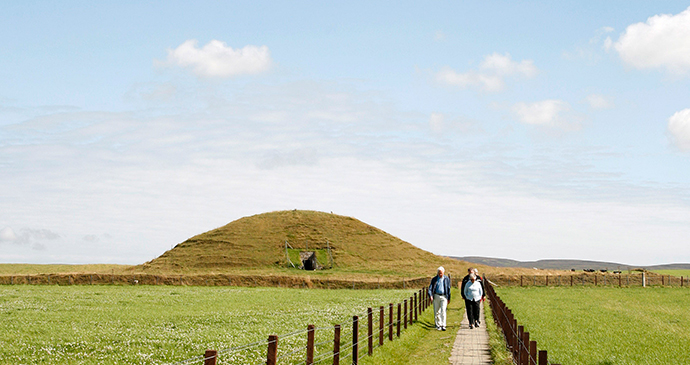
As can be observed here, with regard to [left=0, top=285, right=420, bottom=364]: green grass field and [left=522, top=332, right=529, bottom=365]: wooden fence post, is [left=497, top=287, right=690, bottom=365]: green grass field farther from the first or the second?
[left=0, top=285, right=420, bottom=364]: green grass field

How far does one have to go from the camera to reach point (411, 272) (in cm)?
9131

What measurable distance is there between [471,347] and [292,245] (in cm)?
8399

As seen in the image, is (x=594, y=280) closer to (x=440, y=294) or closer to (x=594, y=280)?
(x=594, y=280)

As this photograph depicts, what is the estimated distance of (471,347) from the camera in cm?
1884

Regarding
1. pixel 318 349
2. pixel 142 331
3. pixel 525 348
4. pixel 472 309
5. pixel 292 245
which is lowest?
pixel 142 331

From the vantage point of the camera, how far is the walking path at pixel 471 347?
53.6 ft

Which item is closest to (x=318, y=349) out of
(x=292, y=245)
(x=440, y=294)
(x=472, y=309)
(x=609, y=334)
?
(x=440, y=294)

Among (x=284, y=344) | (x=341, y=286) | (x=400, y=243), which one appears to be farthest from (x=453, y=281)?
(x=284, y=344)

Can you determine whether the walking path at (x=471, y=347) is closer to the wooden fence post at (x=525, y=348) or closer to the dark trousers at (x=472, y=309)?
the dark trousers at (x=472, y=309)

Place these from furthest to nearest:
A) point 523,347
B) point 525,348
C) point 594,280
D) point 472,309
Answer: point 594,280
point 472,309
point 523,347
point 525,348

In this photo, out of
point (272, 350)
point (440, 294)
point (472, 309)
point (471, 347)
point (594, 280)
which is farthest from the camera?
point (594, 280)

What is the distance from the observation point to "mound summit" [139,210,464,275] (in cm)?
9494

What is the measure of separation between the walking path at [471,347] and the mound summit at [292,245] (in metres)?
68.4

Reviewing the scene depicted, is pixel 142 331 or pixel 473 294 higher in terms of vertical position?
pixel 473 294
